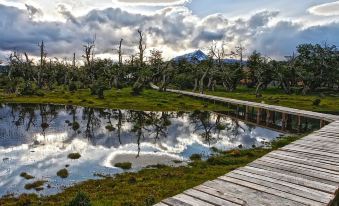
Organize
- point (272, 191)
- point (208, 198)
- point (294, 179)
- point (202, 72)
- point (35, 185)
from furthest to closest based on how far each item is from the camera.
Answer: point (202, 72)
point (35, 185)
point (294, 179)
point (272, 191)
point (208, 198)

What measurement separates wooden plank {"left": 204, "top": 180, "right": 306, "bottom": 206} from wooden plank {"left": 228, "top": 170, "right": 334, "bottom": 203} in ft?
2.55

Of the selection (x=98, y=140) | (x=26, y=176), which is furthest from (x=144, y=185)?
(x=98, y=140)

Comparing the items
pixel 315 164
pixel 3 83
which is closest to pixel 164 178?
pixel 315 164

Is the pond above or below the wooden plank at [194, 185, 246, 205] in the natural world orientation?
below

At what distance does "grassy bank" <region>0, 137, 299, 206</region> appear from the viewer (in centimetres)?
1902

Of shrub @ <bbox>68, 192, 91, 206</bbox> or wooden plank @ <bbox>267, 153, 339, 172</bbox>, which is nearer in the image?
shrub @ <bbox>68, 192, 91, 206</bbox>

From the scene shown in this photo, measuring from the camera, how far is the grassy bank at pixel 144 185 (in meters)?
19.0

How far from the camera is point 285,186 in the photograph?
12.3m

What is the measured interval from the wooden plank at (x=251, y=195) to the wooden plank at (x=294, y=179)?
73.0 inches

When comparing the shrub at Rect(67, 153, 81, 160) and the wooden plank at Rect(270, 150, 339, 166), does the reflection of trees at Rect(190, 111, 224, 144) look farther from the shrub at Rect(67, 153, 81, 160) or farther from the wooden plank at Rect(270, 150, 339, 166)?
the wooden plank at Rect(270, 150, 339, 166)

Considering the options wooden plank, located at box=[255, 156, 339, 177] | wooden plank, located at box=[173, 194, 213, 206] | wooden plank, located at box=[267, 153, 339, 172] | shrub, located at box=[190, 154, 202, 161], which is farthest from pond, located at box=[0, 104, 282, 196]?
wooden plank, located at box=[173, 194, 213, 206]

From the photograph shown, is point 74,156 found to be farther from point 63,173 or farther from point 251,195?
point 251,195

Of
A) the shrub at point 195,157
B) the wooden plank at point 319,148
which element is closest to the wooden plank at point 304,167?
the wooden plank at point 319,148

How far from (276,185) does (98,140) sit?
2575 centimetres
